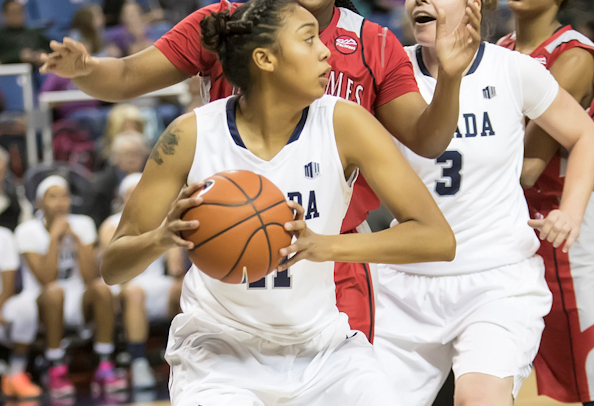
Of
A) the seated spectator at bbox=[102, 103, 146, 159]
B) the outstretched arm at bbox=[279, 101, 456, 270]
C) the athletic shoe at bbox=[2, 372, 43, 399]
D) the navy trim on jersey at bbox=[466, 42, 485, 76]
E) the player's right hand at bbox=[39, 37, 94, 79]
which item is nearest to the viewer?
the outstretched arm at bbox=[279, 101, 456, 270]

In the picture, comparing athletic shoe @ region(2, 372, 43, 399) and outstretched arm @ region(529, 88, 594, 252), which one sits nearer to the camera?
outstretched arm @ region(529, 88, 594, 252)

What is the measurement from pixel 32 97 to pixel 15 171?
0.99m

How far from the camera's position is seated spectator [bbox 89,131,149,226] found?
233 inches

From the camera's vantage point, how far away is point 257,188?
76.0 inches

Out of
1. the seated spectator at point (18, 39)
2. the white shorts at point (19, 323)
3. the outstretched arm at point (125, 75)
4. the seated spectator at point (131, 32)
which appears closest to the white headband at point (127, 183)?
the white shorts at point (19, 323)

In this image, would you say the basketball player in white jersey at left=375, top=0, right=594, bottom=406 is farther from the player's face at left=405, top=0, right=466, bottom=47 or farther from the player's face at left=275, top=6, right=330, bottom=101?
the player's face at left=275, top=6, right=330, bottom=101

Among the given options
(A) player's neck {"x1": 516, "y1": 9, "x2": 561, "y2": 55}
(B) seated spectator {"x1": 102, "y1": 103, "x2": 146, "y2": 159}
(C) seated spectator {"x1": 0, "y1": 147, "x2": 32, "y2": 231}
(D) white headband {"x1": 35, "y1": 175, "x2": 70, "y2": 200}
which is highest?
(A) player's neck {"x1": 516, "y1": 9, "x2": 561, "y2": 55}

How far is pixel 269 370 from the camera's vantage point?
7.14 ft

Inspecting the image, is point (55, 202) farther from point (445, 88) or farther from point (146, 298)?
point (445, 88)

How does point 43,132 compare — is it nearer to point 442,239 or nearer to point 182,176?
point 182,176

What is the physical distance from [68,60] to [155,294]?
3.20m

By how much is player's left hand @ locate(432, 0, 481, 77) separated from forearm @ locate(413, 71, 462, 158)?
0.04 meters

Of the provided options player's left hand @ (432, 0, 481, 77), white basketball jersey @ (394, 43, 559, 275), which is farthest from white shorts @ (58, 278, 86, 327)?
player's left hand @ (432, 0, 481, 77)

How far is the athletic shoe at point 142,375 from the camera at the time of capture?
5.33 meters
